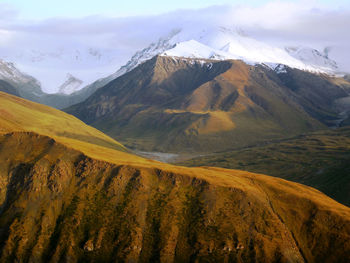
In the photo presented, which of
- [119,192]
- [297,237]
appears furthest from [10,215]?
[297,237]

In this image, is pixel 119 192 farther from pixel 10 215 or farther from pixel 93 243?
pixel 10 215

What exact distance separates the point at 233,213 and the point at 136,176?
32566 millimetres

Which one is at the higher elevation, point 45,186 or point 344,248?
point 45,186

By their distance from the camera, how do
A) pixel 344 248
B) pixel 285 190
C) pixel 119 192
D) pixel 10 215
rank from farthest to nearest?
pixel 285 190
pixel 119 192
pixel 10 215
pixel 344 248

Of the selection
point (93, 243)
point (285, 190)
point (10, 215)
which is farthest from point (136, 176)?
point (285, 190)

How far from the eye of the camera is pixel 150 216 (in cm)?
11338

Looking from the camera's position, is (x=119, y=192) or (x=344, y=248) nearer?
(x=344, y=248)

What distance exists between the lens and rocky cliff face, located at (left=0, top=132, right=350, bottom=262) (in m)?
104

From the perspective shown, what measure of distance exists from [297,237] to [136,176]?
5149 cm

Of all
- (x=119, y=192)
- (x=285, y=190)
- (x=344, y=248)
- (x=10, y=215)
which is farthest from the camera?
(x=285, y=190)

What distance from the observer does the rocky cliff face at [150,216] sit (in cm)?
10388

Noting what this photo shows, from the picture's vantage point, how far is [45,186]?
395 ft

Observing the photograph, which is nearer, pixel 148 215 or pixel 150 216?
pixel 150 216

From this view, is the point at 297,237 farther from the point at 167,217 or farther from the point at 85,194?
the point at 85,194
